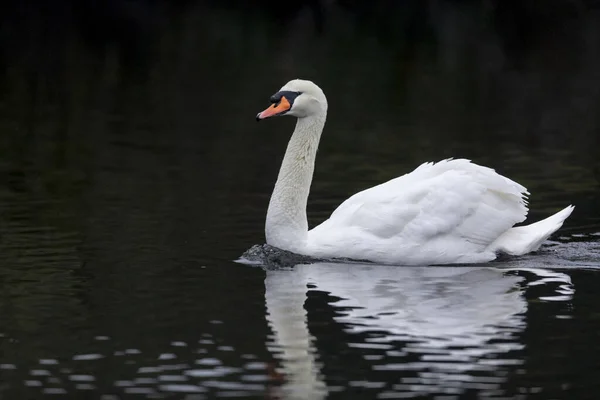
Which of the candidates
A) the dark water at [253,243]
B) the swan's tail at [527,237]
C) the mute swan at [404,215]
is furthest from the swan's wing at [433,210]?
the dark water at [253,243]

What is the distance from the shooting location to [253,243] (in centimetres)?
1376

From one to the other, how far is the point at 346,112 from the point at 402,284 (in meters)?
13.8

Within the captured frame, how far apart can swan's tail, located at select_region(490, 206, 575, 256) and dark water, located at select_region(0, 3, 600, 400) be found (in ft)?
0.40

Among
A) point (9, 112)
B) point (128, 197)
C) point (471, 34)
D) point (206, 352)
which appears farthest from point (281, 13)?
point (206, 352)

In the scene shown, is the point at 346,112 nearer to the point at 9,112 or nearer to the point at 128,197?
the point at 9,112

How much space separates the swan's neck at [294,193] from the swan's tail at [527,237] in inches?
71.7

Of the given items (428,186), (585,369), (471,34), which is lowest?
(585,369)

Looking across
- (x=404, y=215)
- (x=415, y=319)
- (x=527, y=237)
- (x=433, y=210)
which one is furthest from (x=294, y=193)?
(x=415, y=319)

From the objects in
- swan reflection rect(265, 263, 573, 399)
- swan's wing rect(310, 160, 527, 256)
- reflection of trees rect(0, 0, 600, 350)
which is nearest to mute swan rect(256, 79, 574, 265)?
swan's wing rect(310, 160, 527, 256)

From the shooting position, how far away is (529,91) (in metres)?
28.6

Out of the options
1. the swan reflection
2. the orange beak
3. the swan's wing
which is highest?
the orange beak

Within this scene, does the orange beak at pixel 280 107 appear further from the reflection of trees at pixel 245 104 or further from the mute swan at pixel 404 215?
the reflection of trees at pixel 245 104

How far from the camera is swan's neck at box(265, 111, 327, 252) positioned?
1289cm

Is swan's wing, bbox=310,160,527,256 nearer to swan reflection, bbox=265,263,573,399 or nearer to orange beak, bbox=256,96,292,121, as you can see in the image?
swan reflection, bbox=265,263,573,399
